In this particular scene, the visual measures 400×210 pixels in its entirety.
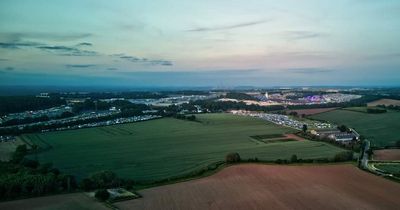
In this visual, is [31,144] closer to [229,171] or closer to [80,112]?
[229,171]

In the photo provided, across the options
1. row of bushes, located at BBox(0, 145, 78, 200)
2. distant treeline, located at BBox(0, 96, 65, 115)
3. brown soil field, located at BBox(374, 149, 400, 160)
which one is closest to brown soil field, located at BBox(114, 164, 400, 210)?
row of bushes, located at BBox(0, 145, 78, 200)

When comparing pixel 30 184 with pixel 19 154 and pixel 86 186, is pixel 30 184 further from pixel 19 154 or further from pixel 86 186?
pixel 19 154

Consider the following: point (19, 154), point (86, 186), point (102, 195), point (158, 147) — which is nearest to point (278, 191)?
point (102, 195)

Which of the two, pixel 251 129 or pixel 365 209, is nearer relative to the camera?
pixel 365 209

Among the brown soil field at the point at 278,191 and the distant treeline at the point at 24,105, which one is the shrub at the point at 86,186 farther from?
the distant treeline at the point at 24,105

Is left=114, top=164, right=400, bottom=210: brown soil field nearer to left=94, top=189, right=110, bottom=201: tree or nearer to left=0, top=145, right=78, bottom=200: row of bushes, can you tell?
left=94, top=189, right=110, bottom=201: tree

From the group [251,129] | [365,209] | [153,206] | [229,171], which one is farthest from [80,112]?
[365,209]
